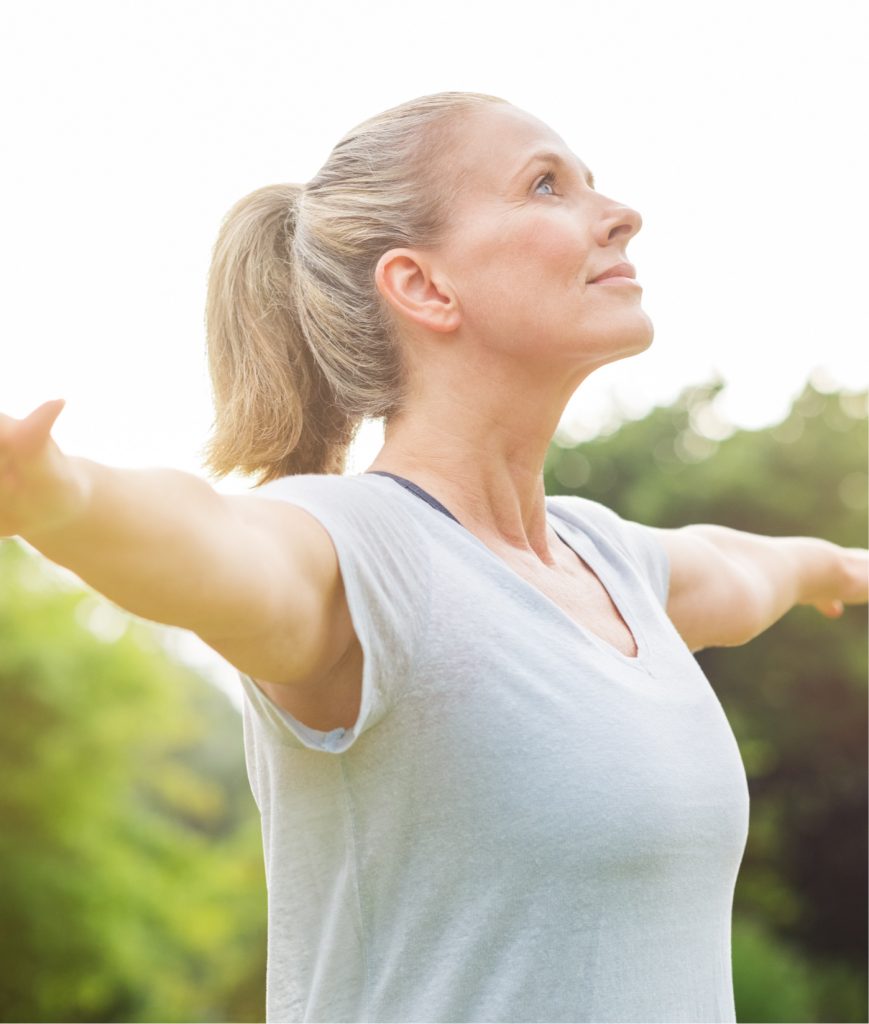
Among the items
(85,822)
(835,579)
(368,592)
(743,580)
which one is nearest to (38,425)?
(368,592)

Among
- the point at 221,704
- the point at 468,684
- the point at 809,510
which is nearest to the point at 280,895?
Answer: the point at 468,684

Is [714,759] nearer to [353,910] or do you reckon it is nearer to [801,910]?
[353,910]

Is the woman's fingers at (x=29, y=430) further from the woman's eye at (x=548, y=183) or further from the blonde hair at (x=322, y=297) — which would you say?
the woman's eye at (x=548, y=183)

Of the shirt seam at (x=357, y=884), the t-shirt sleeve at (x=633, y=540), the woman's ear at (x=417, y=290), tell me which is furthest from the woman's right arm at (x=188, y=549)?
the t-shirt sleeve at (x=633, y=540)

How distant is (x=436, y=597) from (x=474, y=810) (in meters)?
0.21

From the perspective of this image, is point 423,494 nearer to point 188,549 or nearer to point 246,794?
point 188,549

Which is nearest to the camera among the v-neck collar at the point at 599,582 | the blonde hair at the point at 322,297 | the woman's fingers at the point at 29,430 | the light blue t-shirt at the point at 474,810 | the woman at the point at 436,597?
the woman's fingers at the point at 29,430

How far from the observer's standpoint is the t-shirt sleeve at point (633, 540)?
1692 millimetres

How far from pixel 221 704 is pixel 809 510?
16.5 m

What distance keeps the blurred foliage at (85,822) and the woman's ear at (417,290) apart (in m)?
13.7

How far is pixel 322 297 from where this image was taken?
1.53 meters

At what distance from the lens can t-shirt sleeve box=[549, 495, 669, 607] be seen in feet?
5.55

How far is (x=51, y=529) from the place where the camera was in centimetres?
82

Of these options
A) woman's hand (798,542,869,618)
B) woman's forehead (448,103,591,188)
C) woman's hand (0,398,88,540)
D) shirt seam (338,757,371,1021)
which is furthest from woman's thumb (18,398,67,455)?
Answer: woman's hand (798,542,869,618)
